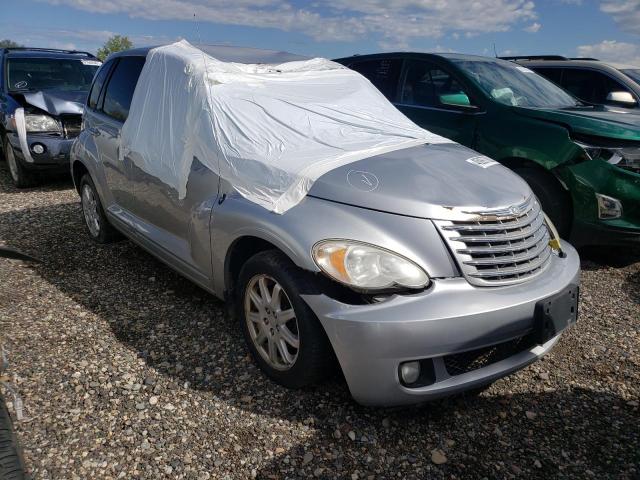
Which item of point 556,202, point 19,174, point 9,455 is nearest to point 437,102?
point 556,202

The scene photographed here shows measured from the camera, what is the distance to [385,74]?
18.8 feet

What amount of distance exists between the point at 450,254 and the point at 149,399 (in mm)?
1701

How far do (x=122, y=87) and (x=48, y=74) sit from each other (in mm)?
4718

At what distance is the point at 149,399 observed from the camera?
8.68ft

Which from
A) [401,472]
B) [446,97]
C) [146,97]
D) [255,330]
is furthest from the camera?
[446,97]

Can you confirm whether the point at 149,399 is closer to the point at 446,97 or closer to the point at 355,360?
the point at 355,360

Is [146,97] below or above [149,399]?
above

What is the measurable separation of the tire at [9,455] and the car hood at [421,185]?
1556 mm

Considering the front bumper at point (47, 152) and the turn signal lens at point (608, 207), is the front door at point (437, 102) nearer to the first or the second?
the turn signal lens at point (608, 207)

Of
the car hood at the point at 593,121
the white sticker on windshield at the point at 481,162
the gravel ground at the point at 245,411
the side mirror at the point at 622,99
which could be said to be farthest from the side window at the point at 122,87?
the side mirror at the point at 622,99

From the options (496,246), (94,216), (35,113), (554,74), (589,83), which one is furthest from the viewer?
(554,74)

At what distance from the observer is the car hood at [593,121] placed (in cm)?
414

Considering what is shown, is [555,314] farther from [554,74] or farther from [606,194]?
[554,74]

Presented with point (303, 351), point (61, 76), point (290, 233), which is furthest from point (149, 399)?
point (61, 76)
